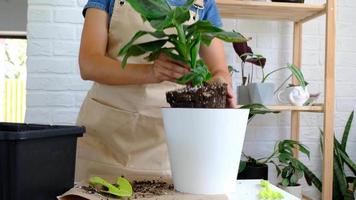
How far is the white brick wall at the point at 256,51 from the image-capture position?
1.63 meters

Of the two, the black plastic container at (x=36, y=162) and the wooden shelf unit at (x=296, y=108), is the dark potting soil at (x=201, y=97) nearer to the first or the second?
the black plastic container at (x=36, y=162)

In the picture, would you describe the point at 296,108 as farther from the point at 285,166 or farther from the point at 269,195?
the point at 269,195

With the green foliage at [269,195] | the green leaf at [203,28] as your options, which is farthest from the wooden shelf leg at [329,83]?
the green leaf at [203,28]

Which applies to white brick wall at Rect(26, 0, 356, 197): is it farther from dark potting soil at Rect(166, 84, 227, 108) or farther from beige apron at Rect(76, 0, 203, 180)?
dark potting soil at Rect(166, 84, 227, 108)

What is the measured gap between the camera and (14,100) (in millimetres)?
3752

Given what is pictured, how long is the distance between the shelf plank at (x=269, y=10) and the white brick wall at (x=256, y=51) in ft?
0.35

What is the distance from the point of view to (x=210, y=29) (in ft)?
1.92

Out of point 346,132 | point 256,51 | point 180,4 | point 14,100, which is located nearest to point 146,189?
point 180,4

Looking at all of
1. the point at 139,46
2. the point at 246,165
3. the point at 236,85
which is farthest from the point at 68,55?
the point at 139,46

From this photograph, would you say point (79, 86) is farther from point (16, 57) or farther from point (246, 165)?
point (16, 57)

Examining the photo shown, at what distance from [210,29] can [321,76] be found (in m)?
1.46

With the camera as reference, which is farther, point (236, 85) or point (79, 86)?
point (236, 85)

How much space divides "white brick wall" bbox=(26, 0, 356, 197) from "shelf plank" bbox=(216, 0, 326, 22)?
11 cm

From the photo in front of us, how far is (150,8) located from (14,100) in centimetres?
355
